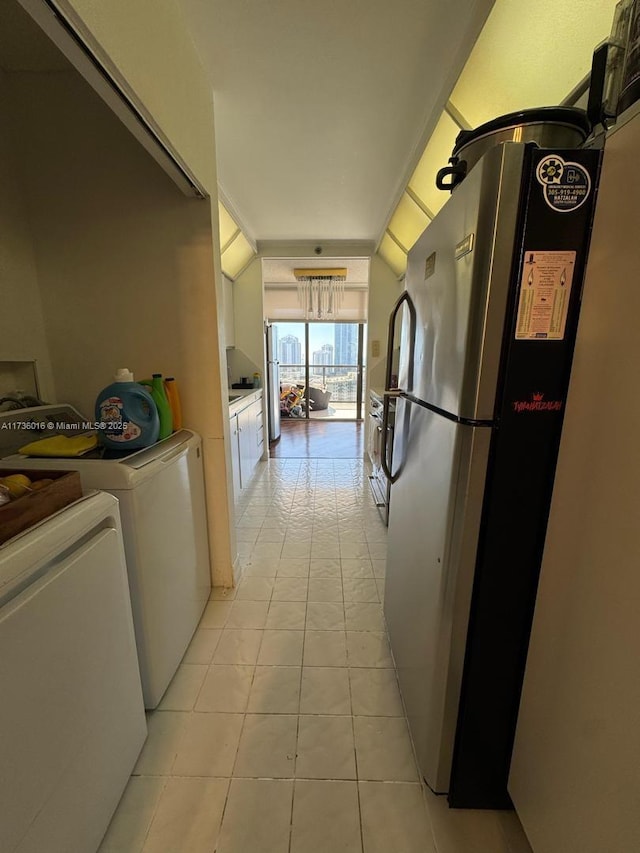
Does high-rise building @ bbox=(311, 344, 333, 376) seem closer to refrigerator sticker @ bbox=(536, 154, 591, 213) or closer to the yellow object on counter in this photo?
the yellow object on counter

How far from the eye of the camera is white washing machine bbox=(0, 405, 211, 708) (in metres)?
1.09

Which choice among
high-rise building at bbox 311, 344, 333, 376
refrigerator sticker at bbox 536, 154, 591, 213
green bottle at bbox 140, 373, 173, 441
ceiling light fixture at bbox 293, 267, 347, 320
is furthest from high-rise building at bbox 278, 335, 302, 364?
refrigerator sticker at bbox 536, 154, 591, 213

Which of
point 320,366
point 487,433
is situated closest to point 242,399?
point 487,433

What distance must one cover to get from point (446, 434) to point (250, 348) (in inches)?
136

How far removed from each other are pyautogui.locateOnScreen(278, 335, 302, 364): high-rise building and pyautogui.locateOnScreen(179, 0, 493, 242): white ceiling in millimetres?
4203

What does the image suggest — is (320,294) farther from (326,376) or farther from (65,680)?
(65,680)

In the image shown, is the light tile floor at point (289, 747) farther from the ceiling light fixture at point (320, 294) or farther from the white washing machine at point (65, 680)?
the ceiling light fixture at point (320, 294)

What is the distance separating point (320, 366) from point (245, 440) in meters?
4.08

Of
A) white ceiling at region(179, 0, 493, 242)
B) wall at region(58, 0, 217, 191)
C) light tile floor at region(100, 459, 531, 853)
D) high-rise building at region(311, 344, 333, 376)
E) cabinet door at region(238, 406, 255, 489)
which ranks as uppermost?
white ceiling at region(179, 0, 493, 242)

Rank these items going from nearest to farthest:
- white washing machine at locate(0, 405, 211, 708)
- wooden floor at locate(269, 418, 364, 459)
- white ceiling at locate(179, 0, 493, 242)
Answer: white washing machine at locate(0, 405, 211, 708) < white ceiling at locate(179, 0, 493, 242) < wooden floor at locate(269, 418, 364, 459)

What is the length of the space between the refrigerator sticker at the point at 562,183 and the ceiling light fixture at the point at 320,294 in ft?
15.8

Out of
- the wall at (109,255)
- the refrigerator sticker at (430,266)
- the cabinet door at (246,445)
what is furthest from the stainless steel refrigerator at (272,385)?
the refrigerator sticker at (430,266)

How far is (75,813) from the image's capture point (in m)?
0.78

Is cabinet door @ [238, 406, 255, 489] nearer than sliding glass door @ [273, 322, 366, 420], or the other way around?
cabinet door @ [238, 406, 255, 489]
